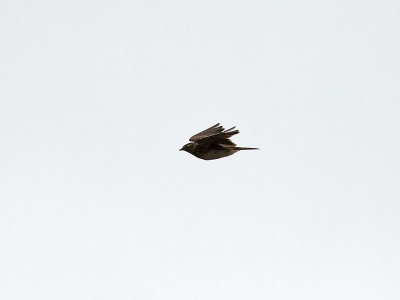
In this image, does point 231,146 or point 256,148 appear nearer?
point 256,148

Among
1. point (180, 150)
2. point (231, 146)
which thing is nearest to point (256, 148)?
point (231, 146)

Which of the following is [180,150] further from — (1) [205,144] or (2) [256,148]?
(2) [256,148]

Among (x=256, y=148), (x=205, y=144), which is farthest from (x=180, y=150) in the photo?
(x=256, y=148)

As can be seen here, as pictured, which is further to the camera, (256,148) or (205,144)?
(205,144)

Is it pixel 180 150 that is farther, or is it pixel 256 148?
pixel 180 150

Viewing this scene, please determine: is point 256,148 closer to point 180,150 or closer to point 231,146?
point 231,146
